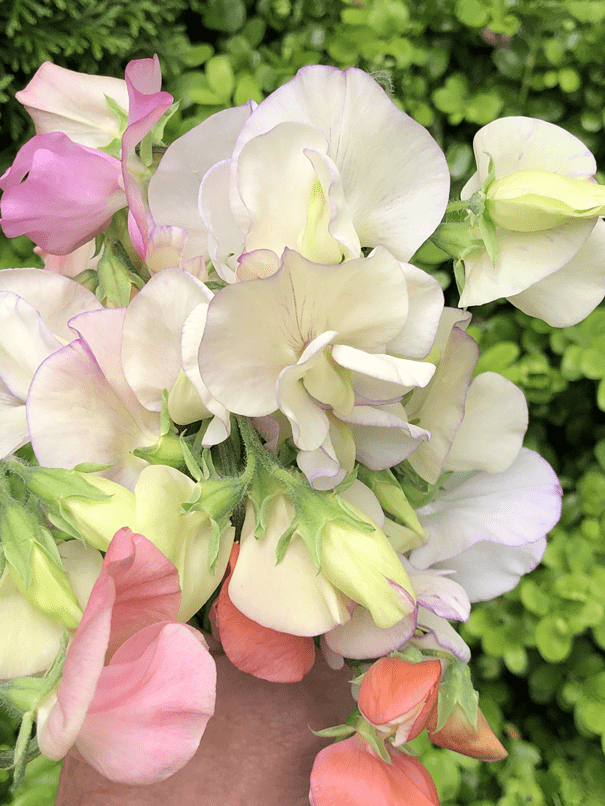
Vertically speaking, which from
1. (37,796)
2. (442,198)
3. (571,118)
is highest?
(442,198)

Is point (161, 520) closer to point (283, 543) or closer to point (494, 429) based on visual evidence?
point (283, 543)

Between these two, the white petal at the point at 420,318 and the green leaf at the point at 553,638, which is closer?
the white petal at the point at 420,318

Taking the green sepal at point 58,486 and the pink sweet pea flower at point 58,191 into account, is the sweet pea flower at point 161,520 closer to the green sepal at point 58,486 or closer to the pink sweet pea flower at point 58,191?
the green sepal at point 58,486

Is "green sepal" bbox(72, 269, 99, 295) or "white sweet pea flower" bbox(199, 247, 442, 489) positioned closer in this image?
"white sweet pea flower" bbox(199, 247, 442, 489)

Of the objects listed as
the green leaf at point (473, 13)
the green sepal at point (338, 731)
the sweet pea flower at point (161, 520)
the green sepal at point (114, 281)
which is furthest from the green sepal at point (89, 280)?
the green leaf at point (473, 13)

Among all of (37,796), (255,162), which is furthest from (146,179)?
(37,796)

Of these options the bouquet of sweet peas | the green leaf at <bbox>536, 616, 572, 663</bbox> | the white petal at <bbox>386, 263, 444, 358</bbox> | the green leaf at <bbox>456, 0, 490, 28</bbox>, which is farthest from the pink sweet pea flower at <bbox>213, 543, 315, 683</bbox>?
the green leaf at <bbox>456, 0, 490, 28</bbox>

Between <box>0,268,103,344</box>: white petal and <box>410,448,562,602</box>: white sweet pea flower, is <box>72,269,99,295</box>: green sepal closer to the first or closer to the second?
<box>0,268,103,344</box>: white petal

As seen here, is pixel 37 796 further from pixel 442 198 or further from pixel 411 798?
pixel 442 198
